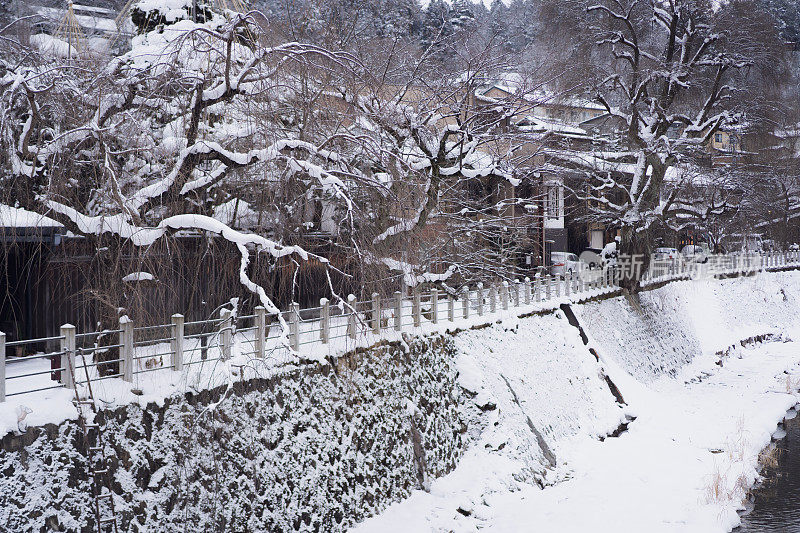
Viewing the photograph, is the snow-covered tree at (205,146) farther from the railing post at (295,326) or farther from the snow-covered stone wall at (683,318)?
the snow-covered stone wall at (683,318)

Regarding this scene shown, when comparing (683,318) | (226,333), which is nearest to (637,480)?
(226,333)

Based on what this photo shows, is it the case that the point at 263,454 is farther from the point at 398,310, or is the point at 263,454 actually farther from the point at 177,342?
the point at 398,310

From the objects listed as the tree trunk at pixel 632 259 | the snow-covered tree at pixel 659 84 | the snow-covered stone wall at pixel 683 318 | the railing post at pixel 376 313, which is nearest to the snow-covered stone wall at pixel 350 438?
the railing post at pixel 376 313

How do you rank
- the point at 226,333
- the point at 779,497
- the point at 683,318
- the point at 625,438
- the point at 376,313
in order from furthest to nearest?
the point at 683,318 → the point at 625,438 → the point at 779,497 → the point at 376,313 → the point at 226,333

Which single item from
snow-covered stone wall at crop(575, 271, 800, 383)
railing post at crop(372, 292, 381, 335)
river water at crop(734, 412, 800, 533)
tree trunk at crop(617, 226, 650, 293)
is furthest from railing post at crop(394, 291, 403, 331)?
tree trunk at crop(617, 226, 650, 293)

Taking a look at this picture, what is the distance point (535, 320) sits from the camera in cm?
2081

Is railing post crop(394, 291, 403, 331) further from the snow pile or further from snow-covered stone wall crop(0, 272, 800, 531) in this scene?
the snow pile

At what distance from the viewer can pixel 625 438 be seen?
17891 millimetres

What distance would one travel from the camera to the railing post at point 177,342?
31.3 ft

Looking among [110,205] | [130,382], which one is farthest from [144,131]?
[130,382]

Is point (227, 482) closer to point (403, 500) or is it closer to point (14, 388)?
point (14, 388)

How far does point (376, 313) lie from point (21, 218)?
6.34m

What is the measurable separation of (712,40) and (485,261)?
11.4 meters

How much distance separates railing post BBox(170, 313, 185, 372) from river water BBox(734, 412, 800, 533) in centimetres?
1050
